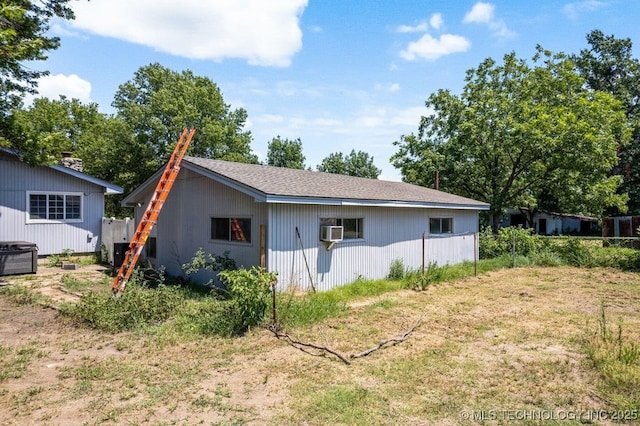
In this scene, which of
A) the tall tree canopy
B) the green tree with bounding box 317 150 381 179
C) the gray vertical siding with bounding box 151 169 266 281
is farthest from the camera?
the green tree with bounding box 317 150 381 179

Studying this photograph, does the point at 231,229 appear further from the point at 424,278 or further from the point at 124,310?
the point at 424,278

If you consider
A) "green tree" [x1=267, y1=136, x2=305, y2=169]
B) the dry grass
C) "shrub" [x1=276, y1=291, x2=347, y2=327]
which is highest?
"green tree" [x1=267, y1=136, x2=305, y2=169]

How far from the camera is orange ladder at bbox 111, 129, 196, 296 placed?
9077mm

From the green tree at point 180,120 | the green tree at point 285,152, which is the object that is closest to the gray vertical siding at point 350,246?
the green tree at point 180,120

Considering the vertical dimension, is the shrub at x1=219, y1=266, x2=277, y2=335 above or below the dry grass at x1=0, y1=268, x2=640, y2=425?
above

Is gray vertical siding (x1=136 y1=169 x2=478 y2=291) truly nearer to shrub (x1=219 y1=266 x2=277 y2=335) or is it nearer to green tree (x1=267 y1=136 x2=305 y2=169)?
shrub (x1=219 y1=266 x2=277 y2=335)

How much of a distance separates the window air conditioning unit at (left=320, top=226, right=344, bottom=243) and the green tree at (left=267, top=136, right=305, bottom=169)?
37.7m

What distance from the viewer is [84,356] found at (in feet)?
19.0

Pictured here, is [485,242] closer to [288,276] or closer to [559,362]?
[288,276]

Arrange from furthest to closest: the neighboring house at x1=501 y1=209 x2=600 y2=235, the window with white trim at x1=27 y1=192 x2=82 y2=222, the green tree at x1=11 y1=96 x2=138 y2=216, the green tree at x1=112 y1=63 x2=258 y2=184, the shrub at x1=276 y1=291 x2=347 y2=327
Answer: the neighboring house at x1=501 y1=209 x2=600 y2=235 < the green tree at x1=112 y1=63 x2=258 y2=184 < the window with white trim at x1=27 y1=192 x2=82 y2=222 < the green tree at x1=11 y1=96 x2=138 y2=216 < the shrub at x1=276 y1=291 x2=347 y2=327

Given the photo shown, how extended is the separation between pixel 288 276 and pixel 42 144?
28.0 feet

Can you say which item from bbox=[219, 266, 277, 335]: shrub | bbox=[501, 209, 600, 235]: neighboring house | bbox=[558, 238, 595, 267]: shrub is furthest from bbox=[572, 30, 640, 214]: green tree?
bbox=[219, 266, 277, 335]: shrub

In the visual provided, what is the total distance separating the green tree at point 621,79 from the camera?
107 ft

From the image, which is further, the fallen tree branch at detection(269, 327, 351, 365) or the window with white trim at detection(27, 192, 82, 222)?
the window with white trim at detection(27, 192, 82, 222)
